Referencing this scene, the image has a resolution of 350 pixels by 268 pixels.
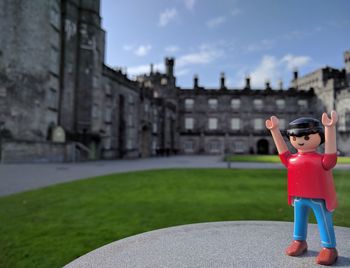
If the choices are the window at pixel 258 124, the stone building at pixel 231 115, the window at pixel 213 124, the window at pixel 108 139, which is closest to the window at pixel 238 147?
the stone building at pixel 231 115

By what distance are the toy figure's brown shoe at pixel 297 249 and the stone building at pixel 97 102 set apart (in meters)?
18.4

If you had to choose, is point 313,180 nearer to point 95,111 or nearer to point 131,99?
point 95,111

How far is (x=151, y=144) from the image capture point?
36219mm

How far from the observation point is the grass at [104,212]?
3967mm

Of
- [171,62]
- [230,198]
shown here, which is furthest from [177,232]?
[171,62]

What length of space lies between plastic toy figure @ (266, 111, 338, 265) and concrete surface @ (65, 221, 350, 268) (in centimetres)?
20

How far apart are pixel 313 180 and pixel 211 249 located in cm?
145

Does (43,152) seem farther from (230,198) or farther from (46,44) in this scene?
(230,198)

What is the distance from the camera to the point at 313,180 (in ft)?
10.3

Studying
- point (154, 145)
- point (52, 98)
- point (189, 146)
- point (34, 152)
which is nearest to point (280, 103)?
point (189, 146)

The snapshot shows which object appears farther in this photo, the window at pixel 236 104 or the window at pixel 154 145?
the window at pixel 236 104

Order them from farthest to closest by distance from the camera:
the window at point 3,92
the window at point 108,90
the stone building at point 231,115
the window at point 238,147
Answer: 1. the stone building at point 231,115
2. the window at point 238,147
3. the window at point 108,90
4. the window at point 3,92

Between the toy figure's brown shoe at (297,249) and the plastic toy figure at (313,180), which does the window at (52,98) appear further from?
the toy figure's brown shoe at (297,249)

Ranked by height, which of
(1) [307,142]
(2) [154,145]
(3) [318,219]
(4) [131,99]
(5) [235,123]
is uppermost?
(4) [131,99]
